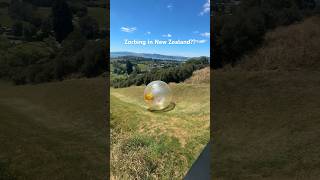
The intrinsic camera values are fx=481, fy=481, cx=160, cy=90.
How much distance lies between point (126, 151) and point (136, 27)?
2.42m

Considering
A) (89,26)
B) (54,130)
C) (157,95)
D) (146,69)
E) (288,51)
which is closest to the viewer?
(157,95)

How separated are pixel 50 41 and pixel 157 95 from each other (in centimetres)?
419

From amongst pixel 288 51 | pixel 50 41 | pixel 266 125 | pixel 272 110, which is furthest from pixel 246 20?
pixel 50 41

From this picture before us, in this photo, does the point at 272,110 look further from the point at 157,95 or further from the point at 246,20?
the point at 157,95

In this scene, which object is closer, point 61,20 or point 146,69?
point 146,69

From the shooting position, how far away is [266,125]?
38.5 feet

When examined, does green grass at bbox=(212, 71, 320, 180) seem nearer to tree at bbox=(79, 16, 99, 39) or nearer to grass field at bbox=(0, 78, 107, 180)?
grass field at bbox=(0, 78, 107, 180)

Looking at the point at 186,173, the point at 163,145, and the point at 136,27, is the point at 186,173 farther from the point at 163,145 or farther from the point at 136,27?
the point at 136,27

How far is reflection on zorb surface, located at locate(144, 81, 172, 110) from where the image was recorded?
927 cm

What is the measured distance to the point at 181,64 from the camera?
947 cm

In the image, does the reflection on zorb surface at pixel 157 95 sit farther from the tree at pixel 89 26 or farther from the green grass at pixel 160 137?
the tree at pixel 89 26

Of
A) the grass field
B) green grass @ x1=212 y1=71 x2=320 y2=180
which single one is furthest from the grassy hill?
the grass field

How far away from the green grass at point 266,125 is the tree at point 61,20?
404 centimetres

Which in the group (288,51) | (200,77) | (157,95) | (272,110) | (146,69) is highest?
(288,51)
